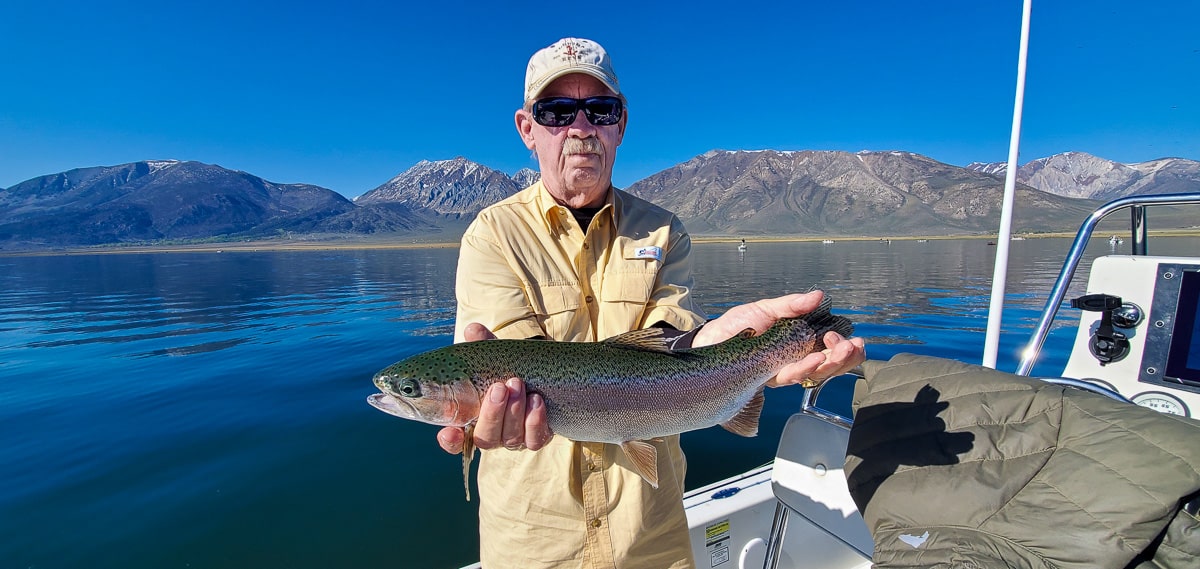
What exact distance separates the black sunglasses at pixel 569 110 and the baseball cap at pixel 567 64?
0.09 meters

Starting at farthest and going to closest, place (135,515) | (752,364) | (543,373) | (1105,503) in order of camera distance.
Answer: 1. (135,515)
2. (752,364)
3. (543,373)
4. (1105,503)

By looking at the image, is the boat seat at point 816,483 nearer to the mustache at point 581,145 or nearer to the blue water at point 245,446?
the mustache at point 581,145

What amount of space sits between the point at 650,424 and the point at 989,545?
1659 mm

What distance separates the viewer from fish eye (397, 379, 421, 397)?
3023mm

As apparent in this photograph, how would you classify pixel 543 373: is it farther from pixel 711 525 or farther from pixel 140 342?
pixel 140 342

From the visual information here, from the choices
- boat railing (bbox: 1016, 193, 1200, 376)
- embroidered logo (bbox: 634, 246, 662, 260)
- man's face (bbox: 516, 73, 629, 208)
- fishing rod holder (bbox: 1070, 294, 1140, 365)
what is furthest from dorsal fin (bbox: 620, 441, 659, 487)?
fishing rod holder (bbox: 1070, 294, 1140, 365)

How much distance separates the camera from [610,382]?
10.3 feet

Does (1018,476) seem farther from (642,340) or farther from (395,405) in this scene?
(395,405)

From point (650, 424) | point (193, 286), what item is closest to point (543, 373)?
point (650, 424)

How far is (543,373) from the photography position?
3.08 metres

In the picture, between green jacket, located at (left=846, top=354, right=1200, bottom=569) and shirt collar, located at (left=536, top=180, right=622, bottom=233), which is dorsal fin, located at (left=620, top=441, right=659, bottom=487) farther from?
shirt collar, located at (left=536, top=180, right=622, bottom=233)

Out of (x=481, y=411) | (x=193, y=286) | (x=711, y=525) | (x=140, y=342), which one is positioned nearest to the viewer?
(x=481, y=411)

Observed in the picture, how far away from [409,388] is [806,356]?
2.42m

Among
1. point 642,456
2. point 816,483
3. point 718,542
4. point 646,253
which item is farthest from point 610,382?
point 718,542
